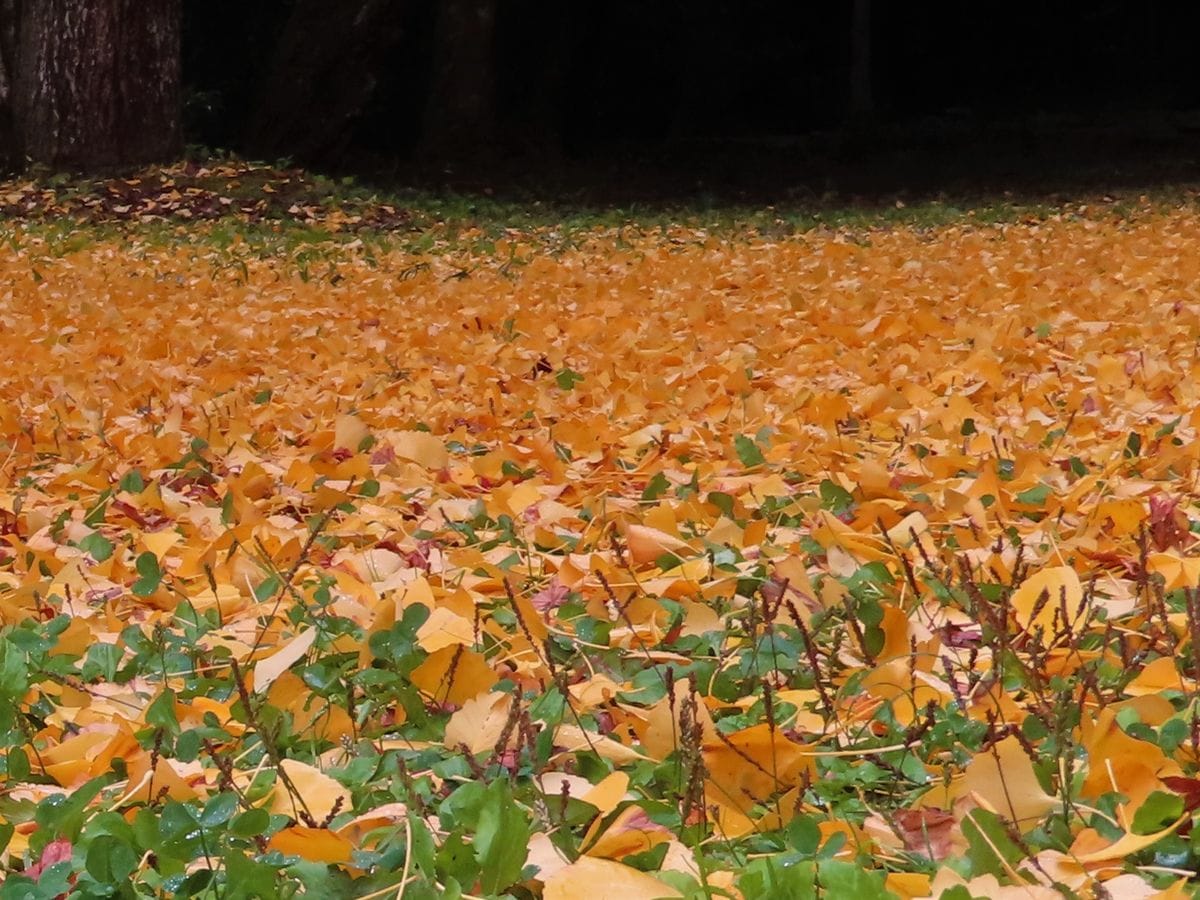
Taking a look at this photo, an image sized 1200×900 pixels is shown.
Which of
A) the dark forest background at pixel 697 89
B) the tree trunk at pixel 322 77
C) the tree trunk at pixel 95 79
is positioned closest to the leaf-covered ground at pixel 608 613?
the tree trunk at pixel 95 79

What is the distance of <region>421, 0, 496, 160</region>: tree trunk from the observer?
571 inches

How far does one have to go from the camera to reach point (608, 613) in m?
2.14

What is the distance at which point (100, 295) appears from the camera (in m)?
6.30

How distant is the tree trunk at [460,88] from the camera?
14.5 meters

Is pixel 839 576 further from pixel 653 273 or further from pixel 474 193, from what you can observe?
pixel 474 193

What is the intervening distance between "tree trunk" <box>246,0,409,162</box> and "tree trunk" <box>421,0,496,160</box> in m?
1.26

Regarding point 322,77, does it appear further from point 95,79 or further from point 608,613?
point 608,613

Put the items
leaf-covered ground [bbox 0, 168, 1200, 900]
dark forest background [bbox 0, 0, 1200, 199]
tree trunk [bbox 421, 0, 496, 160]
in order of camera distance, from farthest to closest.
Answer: tree trunk [bbox 421, 0, 496, 160] → dark forest background [bbox 0, 0, 1200, 199] → leaf-covered ground [bbox 0, 168, 1200, 900]

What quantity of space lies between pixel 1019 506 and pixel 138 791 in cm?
165

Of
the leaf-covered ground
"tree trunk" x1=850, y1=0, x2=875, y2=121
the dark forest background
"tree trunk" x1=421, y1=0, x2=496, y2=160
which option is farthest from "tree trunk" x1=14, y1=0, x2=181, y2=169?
"tree trunk" x1=850, y1=0, x2=875, y2=121

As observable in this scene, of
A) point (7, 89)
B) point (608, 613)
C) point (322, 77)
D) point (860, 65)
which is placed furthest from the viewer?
point (860, 65)

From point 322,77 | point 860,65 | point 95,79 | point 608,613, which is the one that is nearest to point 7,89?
point 95,79

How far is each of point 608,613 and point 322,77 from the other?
1189 centimetres

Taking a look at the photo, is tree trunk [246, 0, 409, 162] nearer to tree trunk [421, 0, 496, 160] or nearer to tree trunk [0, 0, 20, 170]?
tree trunk [421, 0, 496, 160]
